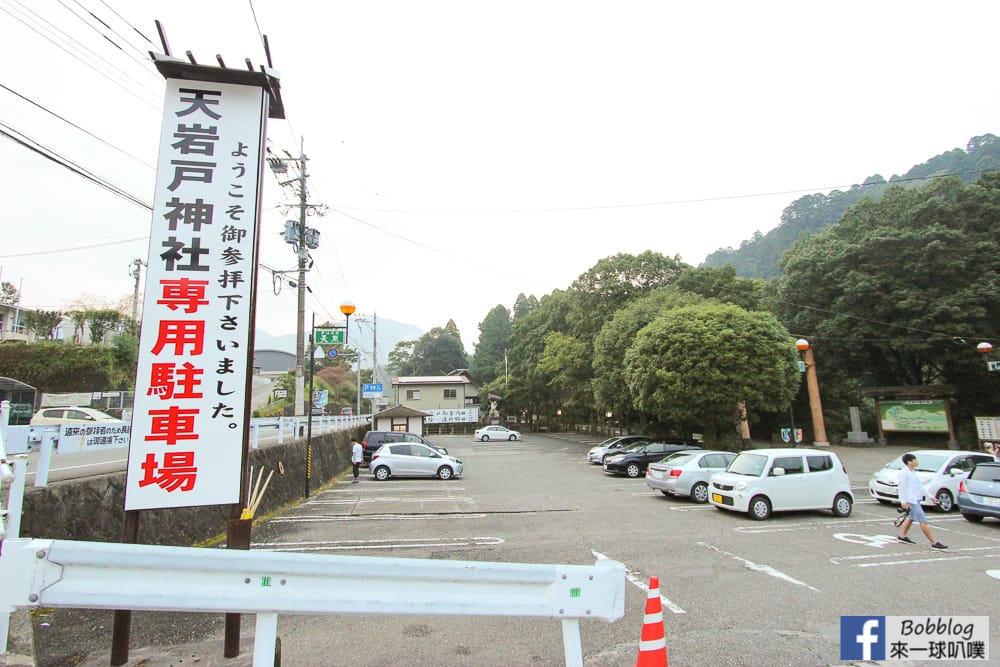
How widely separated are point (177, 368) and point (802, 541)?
383 inches

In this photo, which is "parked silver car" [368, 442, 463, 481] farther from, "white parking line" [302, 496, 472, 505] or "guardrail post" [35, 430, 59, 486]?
"guardrail post" [35, 430, 59, 486]

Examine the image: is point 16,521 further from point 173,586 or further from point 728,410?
point 728,410

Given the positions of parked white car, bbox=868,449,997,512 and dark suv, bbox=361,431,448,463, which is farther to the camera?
dark suv, bbox=361,431,448,463

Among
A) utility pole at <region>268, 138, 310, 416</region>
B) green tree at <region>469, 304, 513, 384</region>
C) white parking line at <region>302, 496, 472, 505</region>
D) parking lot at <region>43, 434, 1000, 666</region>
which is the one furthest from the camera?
green tree at <region>469, 304, 513, 384</region>

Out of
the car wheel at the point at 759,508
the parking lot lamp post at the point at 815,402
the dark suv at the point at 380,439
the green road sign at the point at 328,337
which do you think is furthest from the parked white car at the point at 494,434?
the car wheel at the point at 759,508

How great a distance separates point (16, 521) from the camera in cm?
394

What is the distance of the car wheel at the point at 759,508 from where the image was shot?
10.3 metres

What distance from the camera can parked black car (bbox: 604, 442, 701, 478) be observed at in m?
18.3

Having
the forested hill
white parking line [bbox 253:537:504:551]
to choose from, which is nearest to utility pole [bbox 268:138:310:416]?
white parking line [bbox 253:537:504:551]

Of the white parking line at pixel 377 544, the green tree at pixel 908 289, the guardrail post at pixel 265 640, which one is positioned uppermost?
the green tree at pixel 908 289

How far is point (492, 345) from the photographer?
257 feet

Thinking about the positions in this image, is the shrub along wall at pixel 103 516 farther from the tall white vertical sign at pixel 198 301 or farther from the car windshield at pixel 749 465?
the car windshield at pixel 749 465

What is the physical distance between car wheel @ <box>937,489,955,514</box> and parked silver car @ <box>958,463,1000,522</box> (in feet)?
3.88

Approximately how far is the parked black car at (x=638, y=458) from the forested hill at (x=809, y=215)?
4904 centimetres
